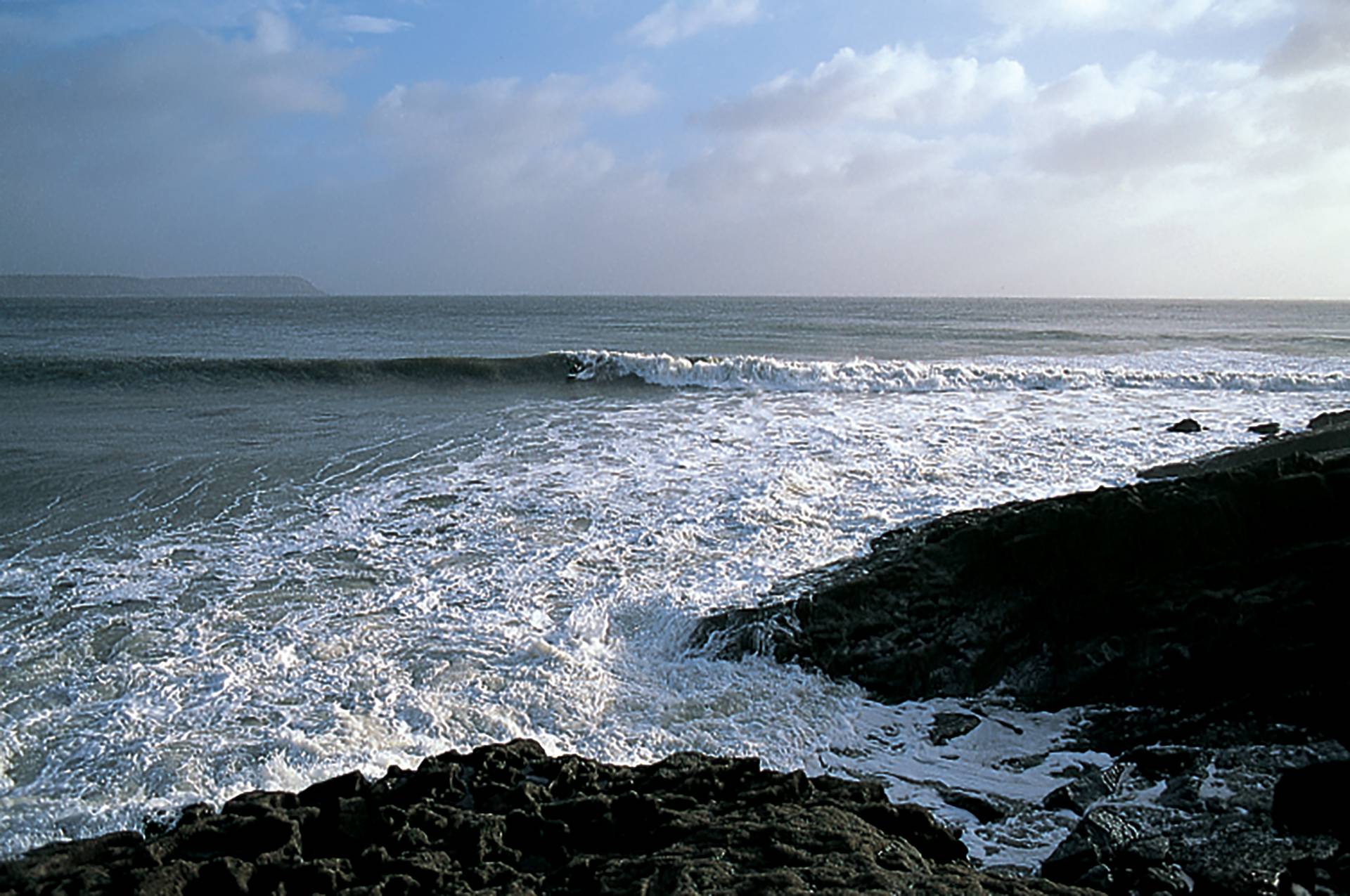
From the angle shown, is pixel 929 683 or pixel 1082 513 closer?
pixel 929 683

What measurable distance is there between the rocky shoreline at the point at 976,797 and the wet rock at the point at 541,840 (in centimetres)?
1

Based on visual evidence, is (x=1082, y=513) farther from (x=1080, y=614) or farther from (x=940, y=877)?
(x=940, y=877)

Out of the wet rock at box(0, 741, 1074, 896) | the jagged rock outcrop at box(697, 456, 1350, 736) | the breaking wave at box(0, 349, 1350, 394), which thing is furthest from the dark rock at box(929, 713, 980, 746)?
the breaking wave at box(0, 349, 1350, 394)

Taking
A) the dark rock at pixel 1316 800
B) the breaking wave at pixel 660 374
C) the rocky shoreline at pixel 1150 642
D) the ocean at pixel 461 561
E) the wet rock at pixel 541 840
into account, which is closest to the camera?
the wet rock at pixel 541 840

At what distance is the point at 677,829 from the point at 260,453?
10.0 meters

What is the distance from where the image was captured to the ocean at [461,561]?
4344mm

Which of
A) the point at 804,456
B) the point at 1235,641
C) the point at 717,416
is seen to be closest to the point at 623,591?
the point at 1235,641

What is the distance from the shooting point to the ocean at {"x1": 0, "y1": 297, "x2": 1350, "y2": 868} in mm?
4344

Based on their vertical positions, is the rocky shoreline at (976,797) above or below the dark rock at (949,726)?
above

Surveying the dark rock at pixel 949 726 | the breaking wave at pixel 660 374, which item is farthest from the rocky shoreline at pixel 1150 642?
the breaking wave at pixel 660 374

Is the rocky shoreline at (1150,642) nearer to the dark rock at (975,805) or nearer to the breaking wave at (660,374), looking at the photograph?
the dark rock at (975,805)

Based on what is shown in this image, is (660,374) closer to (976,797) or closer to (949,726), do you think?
(949,726)

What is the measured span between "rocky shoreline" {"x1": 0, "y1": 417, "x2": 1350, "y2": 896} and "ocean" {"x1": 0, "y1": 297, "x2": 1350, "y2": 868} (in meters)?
0.35

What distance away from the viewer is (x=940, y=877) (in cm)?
274
